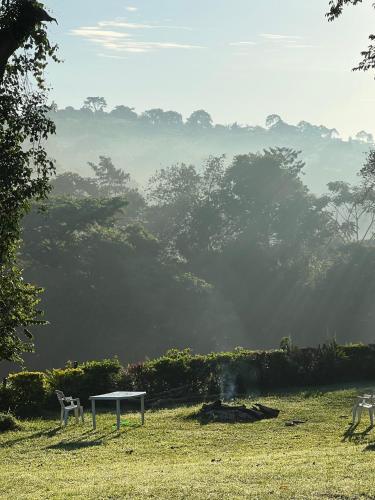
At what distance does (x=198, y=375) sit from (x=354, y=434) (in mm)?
10377

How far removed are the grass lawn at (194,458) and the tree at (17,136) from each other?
3274 mm

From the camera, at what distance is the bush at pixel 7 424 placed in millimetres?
20219

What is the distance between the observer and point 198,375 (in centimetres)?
2681

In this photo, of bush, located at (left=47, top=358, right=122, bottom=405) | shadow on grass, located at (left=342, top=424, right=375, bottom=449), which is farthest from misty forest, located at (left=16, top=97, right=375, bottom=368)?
shadow on grass, located at (left=342, top=424, right=375, bottom=449)

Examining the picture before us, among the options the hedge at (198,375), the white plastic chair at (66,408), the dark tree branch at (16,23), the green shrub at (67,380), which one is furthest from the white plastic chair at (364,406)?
the dark tree branch at (16,23)

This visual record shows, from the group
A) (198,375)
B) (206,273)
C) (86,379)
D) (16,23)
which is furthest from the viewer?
(206,273)

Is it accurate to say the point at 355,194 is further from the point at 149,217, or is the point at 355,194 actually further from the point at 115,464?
the point at 115,464

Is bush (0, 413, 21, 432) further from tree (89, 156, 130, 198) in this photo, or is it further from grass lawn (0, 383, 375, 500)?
tree (89, 156, 130, 198)

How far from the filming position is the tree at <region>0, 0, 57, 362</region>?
1437 cm

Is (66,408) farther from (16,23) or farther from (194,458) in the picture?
(16,23)

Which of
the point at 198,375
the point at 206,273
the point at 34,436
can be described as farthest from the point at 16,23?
the point at 206,273

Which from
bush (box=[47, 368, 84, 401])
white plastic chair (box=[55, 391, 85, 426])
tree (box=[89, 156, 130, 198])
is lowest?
white plastic chair (box=[55, 391, 85, 426])

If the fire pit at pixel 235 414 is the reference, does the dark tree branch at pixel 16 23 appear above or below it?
above

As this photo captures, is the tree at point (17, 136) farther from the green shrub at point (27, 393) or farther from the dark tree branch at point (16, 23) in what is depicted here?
the green shrub at point (27, 393)
